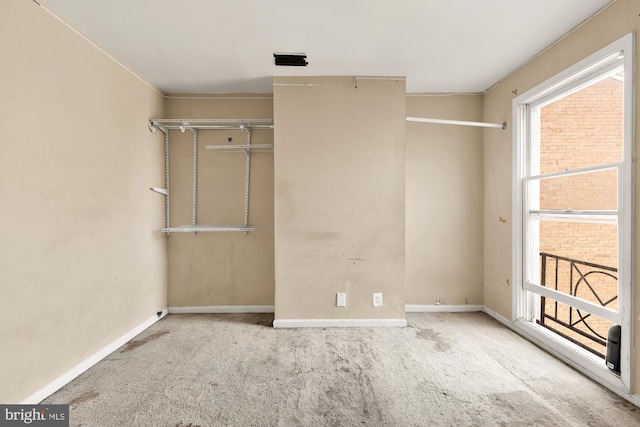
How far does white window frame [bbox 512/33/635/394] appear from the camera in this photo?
73.0 inches

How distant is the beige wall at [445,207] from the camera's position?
354 centimetres

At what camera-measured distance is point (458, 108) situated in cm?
355

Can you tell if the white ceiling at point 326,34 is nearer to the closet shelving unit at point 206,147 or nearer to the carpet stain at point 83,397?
the closet shelving unit at point 206,147

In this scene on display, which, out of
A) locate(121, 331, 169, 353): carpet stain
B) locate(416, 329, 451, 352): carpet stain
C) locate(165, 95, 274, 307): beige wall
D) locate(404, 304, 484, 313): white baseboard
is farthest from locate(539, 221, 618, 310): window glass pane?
locate(121, 331, 169, 353): carpet stain

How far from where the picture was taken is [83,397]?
191 cm

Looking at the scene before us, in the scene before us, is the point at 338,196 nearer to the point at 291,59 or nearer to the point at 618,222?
the point at 291,59

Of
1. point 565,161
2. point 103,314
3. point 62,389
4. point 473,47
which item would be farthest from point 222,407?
point 565,161

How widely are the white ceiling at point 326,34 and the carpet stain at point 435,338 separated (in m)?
2.61

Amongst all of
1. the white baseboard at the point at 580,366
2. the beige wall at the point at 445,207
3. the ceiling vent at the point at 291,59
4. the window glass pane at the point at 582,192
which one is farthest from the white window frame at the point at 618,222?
the ceiling vent at the point at 291,59

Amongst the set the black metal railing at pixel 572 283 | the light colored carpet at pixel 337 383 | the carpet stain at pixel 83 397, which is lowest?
the carpet stain at pixel 83 397

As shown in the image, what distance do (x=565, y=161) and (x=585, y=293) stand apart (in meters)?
1.53

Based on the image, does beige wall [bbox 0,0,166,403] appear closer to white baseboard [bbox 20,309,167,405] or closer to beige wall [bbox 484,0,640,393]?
white baseboard [bbox 20,309,167,405]

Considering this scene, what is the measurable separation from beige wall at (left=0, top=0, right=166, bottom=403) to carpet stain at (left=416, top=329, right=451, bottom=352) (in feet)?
9.25

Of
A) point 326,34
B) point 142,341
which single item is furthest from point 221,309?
point 326,34
